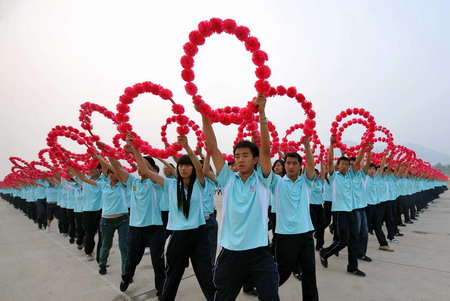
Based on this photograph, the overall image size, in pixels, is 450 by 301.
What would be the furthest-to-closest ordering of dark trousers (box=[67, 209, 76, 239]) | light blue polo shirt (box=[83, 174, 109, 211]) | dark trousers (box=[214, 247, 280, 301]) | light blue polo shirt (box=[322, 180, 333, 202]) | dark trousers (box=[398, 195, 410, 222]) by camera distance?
dark trousers (box=[398, 195, 410, 222])
dark trousers (box=[67, 209, 76, 239])
light blue polo shirt (box=[322, 180, 333, 202])
light blue polo shirt (box=[83, 174, 109, 211])
dark trousers (box=[214, 247, 280, 301])

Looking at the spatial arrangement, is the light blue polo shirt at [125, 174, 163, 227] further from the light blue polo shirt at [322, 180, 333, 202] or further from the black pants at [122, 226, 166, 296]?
the light blue polo shirt at [322, 180, 333, 202]

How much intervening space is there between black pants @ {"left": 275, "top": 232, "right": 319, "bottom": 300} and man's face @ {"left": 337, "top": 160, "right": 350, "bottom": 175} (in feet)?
8.07

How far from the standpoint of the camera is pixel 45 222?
1146 cm

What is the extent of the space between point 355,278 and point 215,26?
456 centimetres

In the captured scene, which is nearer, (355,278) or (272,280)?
(272,280)

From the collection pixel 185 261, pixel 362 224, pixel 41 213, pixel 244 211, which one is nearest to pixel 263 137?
pixel 244 211

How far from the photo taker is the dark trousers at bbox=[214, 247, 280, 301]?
2.30 m

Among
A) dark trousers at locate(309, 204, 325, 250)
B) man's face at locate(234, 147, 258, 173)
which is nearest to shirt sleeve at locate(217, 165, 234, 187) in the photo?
man's face at locate(234, 147, 258, 173)

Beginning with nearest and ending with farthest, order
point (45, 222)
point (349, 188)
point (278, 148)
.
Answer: point (349, 188)
point (278, 148)
point (45, 222)

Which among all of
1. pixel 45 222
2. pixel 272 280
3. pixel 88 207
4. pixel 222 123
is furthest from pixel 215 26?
pixel 45 222

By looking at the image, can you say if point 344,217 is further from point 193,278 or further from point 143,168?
point 143,168

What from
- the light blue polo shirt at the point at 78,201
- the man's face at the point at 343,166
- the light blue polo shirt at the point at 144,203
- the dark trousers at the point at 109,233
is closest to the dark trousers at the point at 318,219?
the man's face at the point at 343,166

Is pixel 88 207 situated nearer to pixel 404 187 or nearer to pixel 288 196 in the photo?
pixel 288 196

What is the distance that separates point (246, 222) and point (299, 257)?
1328mm
